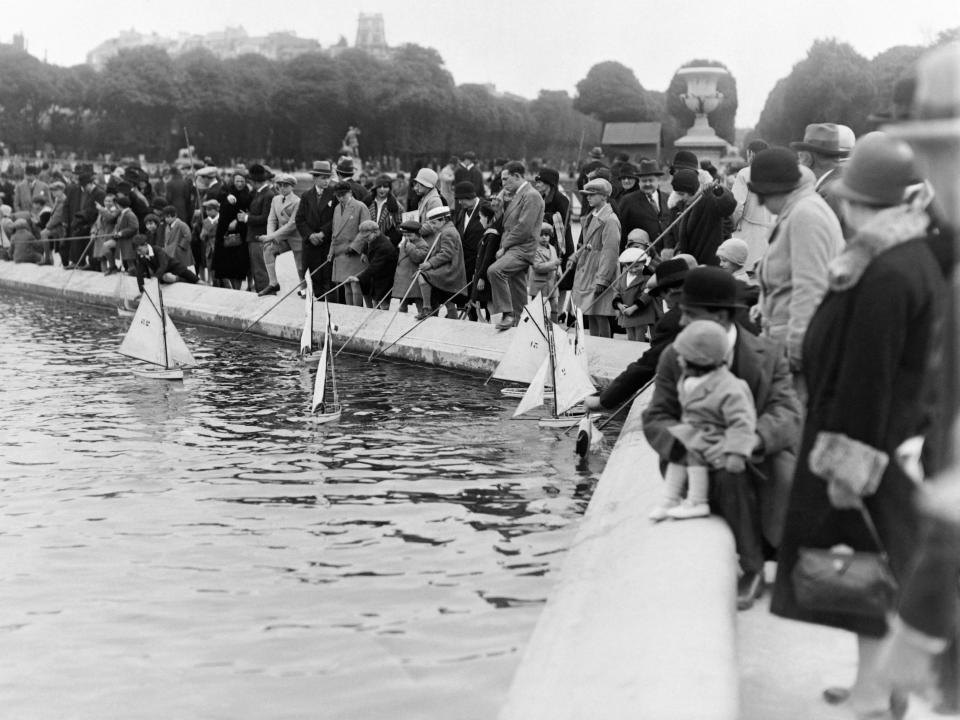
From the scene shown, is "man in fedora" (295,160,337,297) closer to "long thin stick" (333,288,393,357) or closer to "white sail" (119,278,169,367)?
"long thin stick" (333,288,393,357)

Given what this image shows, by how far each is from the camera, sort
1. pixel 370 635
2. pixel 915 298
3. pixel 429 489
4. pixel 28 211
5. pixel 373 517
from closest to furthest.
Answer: pixel 915 298 → pixel 370 635 → pixel 373 517 → pixel 429 489 → pixel 28 211

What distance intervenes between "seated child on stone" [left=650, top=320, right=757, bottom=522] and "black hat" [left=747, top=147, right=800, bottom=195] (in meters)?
0.77

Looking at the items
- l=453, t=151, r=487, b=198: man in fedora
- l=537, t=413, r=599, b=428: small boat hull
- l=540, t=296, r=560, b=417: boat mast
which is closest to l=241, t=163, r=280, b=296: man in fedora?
l=453, t=151, r=487, b=198: man in fedora

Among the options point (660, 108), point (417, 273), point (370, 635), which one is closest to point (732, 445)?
point (370, 635)

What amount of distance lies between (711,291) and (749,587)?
1257mm

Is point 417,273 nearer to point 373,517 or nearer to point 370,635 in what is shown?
point 373,517

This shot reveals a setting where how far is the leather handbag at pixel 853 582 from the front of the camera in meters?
4.16

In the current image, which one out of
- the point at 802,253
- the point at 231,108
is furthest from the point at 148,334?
the point at 231,108

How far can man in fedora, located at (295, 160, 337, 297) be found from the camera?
54.2 feet

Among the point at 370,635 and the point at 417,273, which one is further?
the point at 417,273

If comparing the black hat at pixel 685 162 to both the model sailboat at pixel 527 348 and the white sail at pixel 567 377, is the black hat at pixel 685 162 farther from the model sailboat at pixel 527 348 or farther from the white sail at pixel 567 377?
the white sail at pixel 567 377

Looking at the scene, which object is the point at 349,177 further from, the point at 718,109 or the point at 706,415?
the point at 718,109

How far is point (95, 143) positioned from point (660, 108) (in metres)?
52.9

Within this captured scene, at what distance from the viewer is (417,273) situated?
14867 millimetres
